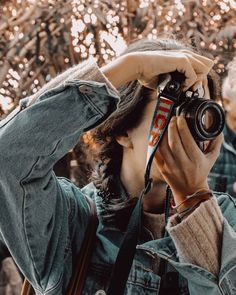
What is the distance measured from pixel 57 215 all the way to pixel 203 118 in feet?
1.17

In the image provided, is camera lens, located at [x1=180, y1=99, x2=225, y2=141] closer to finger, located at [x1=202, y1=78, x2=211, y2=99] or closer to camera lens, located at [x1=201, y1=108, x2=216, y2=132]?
camera lens, located at [x1=201, y1=108, x2=216, y2=132]

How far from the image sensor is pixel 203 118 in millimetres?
1362

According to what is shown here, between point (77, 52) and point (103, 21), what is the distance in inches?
7.4

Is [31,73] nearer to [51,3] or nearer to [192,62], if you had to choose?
[51,3]

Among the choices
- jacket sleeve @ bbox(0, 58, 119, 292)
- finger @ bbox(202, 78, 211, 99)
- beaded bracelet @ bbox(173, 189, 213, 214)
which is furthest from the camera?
finger @ bbox(202, 78, 211, 99)

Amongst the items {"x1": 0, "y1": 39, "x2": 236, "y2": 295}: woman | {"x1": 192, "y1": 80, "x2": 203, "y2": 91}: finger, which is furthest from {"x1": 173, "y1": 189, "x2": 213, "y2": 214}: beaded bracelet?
{"x1": 192, "y1": 80, "x2": 203, "y2": 91}: finger

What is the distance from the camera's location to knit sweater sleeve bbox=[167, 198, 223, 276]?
136cm

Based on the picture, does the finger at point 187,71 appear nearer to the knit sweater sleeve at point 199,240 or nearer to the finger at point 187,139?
the finger at point 187,139

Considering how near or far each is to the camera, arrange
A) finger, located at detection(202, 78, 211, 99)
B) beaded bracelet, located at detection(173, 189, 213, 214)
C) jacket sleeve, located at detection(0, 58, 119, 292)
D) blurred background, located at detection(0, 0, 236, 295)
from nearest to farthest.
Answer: jacket sleeve, located at detection(0, 58, 119, 292) < beaded bracelet, located at detection(173, 189, 213, 214) < finger, located at detection(202, 78, 211, 99) < blurred background, located at detection(0, 0, 236, 295)

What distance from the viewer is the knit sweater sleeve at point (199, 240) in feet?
4.46

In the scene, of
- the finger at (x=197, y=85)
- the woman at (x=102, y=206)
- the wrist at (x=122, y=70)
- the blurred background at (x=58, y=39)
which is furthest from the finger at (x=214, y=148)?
the blurred background at (x=58, y=39)

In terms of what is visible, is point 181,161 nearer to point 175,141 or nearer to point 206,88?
point 175,141

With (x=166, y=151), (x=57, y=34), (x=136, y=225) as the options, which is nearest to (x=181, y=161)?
(x=166, y=151)

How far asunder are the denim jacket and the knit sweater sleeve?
0.07ft
